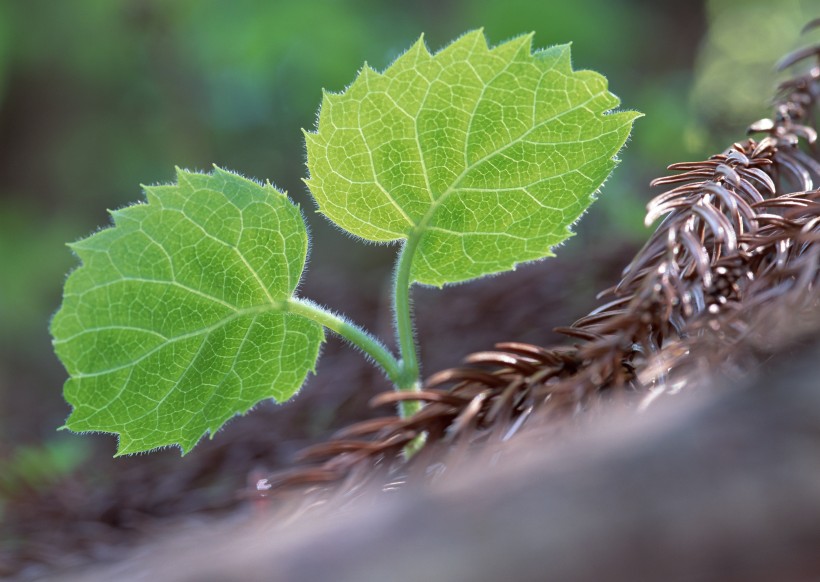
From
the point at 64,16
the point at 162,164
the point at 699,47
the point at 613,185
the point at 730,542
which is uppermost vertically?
the point at 64,16

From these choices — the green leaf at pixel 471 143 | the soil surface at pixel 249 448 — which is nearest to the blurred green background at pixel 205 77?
the soil surface at pixel 249 448

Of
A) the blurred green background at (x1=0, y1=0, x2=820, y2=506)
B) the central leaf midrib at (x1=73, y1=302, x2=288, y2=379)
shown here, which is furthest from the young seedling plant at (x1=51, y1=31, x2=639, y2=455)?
the blurred green background at (x1=0, y1=0, x2=820, y2=506)

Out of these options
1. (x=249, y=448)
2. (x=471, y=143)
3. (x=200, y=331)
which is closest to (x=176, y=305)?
(x=200, y=331)

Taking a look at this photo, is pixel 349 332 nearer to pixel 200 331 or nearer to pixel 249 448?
pixel 200 331

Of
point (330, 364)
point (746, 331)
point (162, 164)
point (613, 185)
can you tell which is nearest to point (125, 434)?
point (746, 331)

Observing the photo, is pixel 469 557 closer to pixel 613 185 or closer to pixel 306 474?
pixel 306 474

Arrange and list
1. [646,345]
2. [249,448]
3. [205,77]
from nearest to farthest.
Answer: [646,345] < [249,448] < [205,77]
